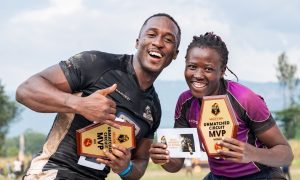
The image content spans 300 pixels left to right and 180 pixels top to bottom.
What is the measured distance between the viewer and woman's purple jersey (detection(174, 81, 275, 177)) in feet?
18.6

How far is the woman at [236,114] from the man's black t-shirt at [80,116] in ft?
1.50

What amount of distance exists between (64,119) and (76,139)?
241 millimetres

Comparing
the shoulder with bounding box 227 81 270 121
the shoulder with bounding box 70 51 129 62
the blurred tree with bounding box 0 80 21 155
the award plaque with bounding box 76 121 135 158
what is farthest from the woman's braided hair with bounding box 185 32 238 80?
the blurred tree with bounding box 0 80 21 155

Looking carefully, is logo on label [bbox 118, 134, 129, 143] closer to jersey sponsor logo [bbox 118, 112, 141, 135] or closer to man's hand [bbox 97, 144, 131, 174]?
man's hand [bbox 97, 144, 131, 174]

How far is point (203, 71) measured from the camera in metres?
5.66

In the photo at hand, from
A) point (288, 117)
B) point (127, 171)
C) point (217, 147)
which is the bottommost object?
point (288, 117)

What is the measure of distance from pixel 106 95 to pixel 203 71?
824 millimetres

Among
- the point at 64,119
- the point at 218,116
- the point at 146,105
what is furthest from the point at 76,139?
the point at 218,116

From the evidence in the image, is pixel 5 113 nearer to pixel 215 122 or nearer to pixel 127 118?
pixel 127 118

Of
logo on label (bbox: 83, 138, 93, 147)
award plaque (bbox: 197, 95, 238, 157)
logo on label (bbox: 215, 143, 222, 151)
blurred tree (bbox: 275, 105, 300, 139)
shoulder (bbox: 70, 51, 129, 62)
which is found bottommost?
blurred tree (bbox: 275, 105, 300, 139)

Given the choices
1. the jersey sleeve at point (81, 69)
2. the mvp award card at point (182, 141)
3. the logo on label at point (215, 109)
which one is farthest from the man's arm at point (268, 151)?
the jersey sleeve at point (81, 69)

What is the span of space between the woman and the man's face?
0.17 meters

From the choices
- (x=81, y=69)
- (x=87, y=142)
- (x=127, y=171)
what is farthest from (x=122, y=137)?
(x=81, y=69)

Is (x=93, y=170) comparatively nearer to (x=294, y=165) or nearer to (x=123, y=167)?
(x=123, y=167)
